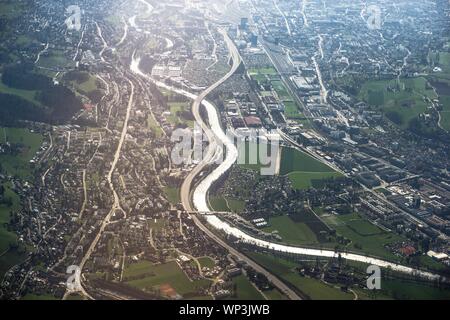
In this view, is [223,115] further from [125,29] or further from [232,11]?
[232,11]

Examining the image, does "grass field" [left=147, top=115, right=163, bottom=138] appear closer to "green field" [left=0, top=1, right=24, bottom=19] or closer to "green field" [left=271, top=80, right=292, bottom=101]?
"green field" [left=271, top=80, right=292, bottom=101]

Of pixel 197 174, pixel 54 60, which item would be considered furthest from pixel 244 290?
pixel 54 60

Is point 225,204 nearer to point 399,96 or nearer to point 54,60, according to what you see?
point 399,96

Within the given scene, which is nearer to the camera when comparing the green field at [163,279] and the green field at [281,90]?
the green field at [163,279]

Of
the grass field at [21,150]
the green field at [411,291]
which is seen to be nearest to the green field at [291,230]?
the green field at [411,291]

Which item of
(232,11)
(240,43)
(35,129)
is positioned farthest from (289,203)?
(232,11)

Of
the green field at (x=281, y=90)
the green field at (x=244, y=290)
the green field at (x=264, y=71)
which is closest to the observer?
the green field at (x=244, y=290)

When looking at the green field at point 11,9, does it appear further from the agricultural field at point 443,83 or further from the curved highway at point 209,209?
the agricultural field at point 443,83
